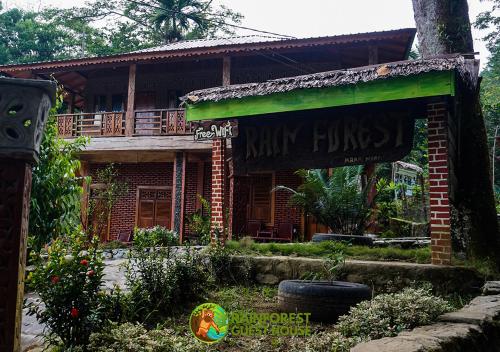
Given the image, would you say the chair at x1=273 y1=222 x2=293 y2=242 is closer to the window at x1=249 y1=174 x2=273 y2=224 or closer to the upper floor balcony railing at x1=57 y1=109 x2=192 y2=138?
the window at x1=249 y1=174 x2=273 y2=224

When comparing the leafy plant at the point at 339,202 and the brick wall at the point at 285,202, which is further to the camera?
the brick wall at the point at 285,202

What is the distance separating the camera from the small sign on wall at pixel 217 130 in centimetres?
771

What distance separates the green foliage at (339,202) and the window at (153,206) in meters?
7.86

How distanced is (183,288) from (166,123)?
952cm

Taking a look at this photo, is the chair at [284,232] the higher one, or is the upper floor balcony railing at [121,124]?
the upper floor balcony railing at [121,124]

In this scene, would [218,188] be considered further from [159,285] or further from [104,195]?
[104,195]

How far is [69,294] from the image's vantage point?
10.9 feet

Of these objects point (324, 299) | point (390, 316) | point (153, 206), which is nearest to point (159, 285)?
point (324, 299)

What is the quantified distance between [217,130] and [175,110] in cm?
689

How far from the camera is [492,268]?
6.45 metres

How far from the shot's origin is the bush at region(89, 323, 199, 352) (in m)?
3.33

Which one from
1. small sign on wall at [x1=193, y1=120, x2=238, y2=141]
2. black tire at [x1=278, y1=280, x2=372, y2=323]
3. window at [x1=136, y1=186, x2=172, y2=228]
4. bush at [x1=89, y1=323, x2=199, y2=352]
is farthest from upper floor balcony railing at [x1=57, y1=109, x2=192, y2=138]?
bush at [x1=89, y1=323, x2=199, y2=352]

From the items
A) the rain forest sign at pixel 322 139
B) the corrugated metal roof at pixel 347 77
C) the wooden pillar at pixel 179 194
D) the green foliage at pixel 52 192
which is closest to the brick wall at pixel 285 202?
the wooden pillar at pixel 179 194

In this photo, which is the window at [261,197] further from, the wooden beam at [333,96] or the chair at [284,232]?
the wooden beam at [333,96]
